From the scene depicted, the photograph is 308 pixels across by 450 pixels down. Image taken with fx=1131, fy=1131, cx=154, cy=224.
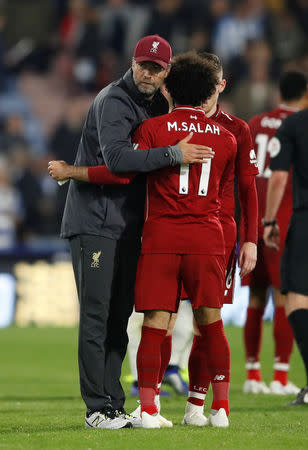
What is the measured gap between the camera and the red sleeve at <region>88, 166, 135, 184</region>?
589 centimetres

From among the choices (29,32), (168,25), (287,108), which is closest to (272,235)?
(287,108)

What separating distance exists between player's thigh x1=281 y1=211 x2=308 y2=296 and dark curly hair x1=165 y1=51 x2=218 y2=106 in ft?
5.90

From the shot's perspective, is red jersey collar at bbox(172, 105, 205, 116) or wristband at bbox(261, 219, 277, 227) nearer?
red jersey collar at bbox(172, 105, 205, 116)

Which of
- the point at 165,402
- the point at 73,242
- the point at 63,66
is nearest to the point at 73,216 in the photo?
the point at 73,242

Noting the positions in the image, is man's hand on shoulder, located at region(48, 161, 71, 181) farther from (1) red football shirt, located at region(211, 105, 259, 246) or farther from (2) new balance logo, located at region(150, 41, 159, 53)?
(1) red football shirt, located at region(211, 105, 259, 246)

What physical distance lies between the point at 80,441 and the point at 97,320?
28.2 inches

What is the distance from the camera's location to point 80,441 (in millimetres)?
5531

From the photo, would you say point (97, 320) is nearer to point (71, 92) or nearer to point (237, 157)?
point (237, 157)

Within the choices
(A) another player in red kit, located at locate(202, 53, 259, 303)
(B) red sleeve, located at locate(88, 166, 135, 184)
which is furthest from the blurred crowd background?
(B) red sleeve, located at locate(88, 166, 135, 184)

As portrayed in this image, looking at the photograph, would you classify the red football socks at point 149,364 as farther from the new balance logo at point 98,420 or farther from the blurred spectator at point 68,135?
the blurred spectator at point 68,135

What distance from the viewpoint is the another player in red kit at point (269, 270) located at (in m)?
8.60

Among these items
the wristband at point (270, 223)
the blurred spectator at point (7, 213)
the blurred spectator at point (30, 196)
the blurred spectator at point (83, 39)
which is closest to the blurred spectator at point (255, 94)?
the blurred spectator at point (83, 39)

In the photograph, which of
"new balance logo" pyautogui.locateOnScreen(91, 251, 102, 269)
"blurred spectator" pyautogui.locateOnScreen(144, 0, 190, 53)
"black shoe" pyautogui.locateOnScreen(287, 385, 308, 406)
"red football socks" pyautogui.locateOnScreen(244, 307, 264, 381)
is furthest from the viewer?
"blurred spectator" pyautogui.locateOnScreen(144, 0, 190, 53)

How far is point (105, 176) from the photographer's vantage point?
589cm
